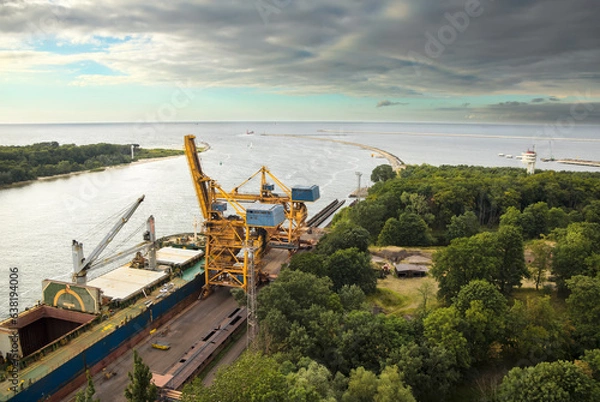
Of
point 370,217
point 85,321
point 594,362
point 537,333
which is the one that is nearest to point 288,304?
point 537,333

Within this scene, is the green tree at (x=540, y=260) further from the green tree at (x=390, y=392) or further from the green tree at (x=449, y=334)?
the green tree at (x=390, y=392)

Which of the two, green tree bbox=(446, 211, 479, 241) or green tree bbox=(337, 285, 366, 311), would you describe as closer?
green tree bbox=(337, 285, 366, 311)

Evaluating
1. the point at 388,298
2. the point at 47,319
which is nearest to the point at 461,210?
the point at 388,298

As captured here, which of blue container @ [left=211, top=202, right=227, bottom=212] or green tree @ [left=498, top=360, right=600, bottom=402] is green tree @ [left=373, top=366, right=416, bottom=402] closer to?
green tree @ [left=498, top=360, right=600, bottom=402]

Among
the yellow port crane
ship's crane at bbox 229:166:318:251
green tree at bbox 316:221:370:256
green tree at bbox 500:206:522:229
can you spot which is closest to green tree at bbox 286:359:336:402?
the yellow port crane

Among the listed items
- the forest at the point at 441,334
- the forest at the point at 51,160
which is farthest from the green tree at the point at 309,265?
the forest at the point at 51,160

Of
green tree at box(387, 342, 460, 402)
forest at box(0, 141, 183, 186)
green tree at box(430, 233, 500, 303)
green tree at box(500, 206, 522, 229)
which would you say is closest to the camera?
green tree at box(387, 342, 460, 402)

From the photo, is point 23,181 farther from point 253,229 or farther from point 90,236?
point 253,229
